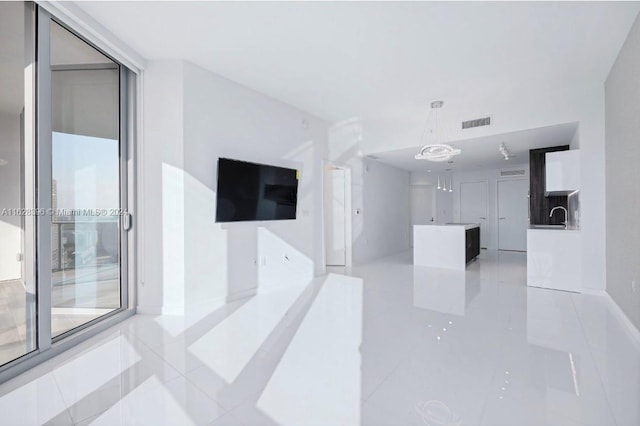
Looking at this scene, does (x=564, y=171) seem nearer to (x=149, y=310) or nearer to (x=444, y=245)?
(x=444, y=245)

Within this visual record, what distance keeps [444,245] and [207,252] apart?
463 centimetres

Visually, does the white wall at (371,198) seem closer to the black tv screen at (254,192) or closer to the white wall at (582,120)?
the black tv screen at (254,192)

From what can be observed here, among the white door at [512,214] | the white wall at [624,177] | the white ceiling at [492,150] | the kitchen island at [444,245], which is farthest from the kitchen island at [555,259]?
the white door at [512,214]

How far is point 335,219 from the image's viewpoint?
262 inches

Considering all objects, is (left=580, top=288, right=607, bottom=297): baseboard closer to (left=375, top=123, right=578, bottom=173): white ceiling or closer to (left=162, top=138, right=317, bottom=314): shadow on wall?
(left=375, top=123, right=578, bottom=173): white ceiling

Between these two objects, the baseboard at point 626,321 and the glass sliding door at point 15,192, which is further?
the baseboard at point 626,321

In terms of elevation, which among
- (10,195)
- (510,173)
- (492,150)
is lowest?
(10,195)

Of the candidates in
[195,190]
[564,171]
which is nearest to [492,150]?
[564,171]

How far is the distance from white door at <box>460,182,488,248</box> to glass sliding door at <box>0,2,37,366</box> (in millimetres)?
9600

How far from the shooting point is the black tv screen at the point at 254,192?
3857 millimetres

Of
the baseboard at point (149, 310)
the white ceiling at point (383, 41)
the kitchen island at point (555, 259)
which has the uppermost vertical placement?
the white ceiling at point (383, 41)

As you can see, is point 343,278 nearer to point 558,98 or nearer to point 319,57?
point 319,57

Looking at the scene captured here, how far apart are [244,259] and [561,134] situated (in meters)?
5.32

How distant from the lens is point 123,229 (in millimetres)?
3436
